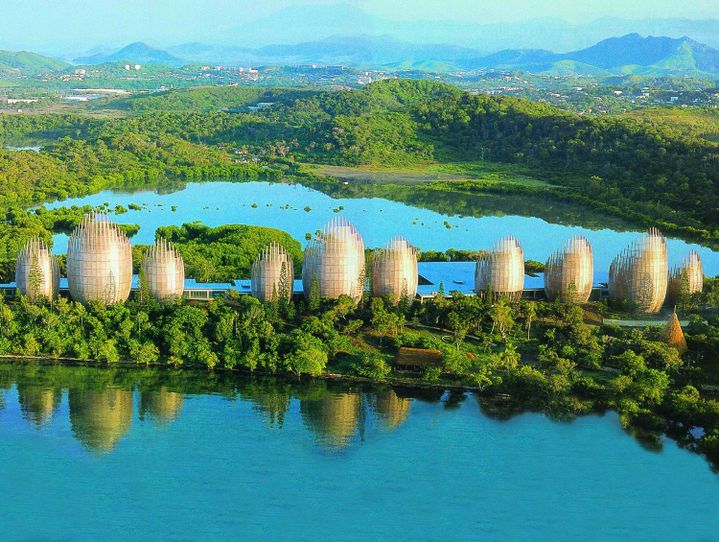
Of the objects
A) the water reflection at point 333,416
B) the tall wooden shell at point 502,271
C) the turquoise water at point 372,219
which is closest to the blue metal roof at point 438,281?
the tall wooden shell at point 502,271

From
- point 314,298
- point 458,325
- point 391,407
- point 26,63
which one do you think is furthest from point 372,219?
point 26,63

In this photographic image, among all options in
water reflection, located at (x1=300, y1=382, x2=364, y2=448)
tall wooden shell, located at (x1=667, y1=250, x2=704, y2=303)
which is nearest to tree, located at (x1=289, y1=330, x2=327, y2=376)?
water reflection, located at (x1=300, y1=382, x2=364, y2=448)

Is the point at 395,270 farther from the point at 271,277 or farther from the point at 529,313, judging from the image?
the point at 529,313

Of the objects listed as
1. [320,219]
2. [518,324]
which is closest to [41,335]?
[518,324]

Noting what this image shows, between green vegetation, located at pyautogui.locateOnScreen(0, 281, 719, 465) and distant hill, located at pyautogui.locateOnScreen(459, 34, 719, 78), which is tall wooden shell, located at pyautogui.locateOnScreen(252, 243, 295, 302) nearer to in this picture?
green vegetation, located at pyautogui.locateOnScreen(0, 281, 719, 465)

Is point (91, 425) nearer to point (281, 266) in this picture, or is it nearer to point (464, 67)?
point (281, 266)

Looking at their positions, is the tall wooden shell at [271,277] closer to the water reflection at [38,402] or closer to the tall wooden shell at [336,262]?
the tall wooden shell at [336,262]
